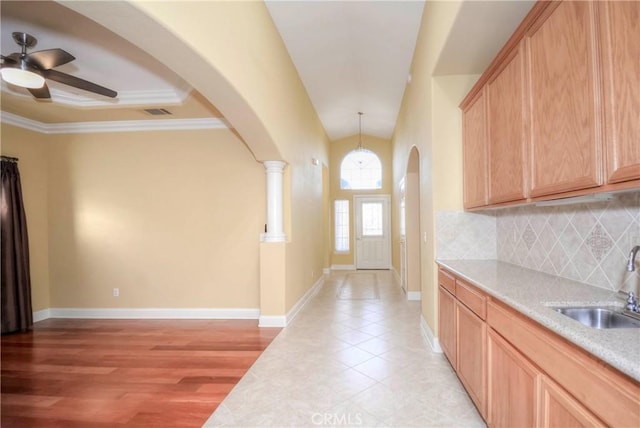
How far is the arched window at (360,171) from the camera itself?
29.7ft

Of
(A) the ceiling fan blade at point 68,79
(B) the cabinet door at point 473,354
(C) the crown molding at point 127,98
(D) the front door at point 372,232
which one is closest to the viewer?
(B) the cabinet door at point 473,354

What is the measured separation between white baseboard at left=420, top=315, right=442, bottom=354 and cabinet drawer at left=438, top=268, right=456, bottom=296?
61cm

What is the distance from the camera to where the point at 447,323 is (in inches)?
108

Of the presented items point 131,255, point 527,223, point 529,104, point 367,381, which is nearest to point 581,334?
point 529,104

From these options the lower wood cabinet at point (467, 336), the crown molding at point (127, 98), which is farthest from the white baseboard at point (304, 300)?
the crown molding at point (127, 98)

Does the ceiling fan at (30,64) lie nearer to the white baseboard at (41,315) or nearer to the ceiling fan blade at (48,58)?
the ceiling fan blade at (48,58)

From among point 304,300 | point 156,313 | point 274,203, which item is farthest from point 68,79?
point 304,300

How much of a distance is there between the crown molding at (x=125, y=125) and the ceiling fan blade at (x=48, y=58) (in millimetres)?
1930

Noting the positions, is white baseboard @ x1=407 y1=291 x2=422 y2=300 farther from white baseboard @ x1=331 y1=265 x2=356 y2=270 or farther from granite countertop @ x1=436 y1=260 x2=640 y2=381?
white baseboard @ x1=331 y1=265 x2=356 y2=270

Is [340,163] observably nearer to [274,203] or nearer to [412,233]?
[412,233]

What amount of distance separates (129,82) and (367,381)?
3953 mm

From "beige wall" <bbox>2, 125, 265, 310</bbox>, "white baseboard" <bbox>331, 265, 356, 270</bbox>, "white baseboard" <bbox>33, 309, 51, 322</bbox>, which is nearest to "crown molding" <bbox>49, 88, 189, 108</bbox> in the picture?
"beige wall" <bbox>2, 125, 265, 310</bbox>

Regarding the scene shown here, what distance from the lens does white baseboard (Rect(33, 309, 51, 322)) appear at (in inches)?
181

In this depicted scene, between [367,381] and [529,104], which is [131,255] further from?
[529,104]
